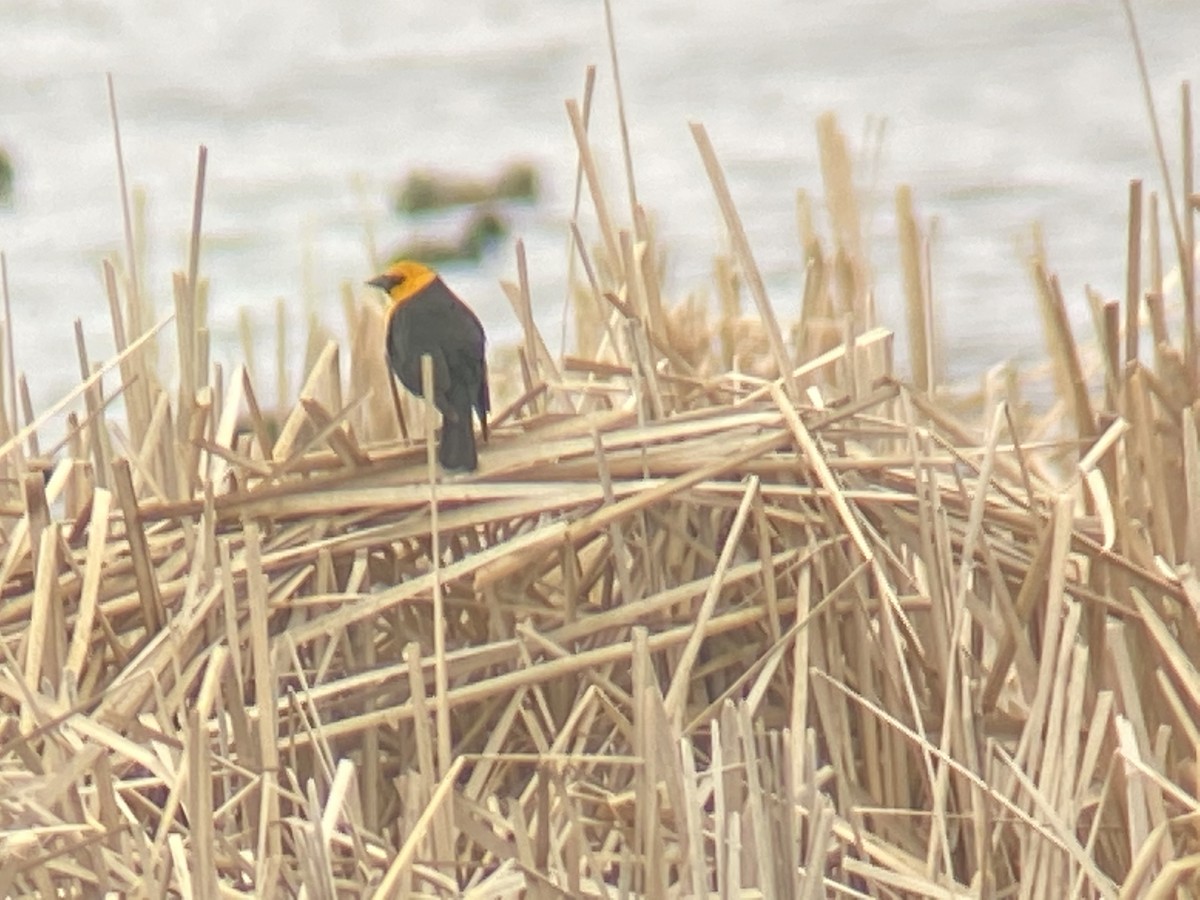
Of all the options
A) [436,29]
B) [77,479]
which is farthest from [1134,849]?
[436,29]

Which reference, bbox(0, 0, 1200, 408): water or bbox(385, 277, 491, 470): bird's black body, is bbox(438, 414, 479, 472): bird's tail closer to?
bbox(385, 277, 491, 470): bird's black body

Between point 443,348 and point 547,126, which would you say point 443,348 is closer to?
point 443,348

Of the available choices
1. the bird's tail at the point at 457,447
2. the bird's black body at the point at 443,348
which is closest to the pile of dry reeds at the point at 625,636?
the bird's tail at the point at 457,447

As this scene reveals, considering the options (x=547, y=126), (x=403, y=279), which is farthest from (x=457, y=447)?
(x=547, y=126)

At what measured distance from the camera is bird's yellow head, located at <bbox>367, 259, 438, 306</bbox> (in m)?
3.36

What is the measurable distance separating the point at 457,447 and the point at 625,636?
1.05ft

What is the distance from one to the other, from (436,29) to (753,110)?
6.74ft

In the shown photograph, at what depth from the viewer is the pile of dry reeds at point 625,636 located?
234 cm

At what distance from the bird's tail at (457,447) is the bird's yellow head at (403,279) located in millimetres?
628

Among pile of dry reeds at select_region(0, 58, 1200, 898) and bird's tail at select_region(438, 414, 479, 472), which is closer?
pile of dry reeds at select_region(0, 58, 1200, 898)

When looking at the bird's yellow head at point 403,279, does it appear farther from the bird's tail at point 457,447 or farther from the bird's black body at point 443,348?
the bird's tail at point 457,447

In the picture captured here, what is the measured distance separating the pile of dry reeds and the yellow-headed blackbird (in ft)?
0.39

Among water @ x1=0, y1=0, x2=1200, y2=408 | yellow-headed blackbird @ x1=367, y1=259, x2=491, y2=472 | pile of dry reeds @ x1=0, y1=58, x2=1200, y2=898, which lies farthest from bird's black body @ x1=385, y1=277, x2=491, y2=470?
water @ x1=0, y1=0, x2=1200, y2=408

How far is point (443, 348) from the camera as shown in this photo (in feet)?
10.0
